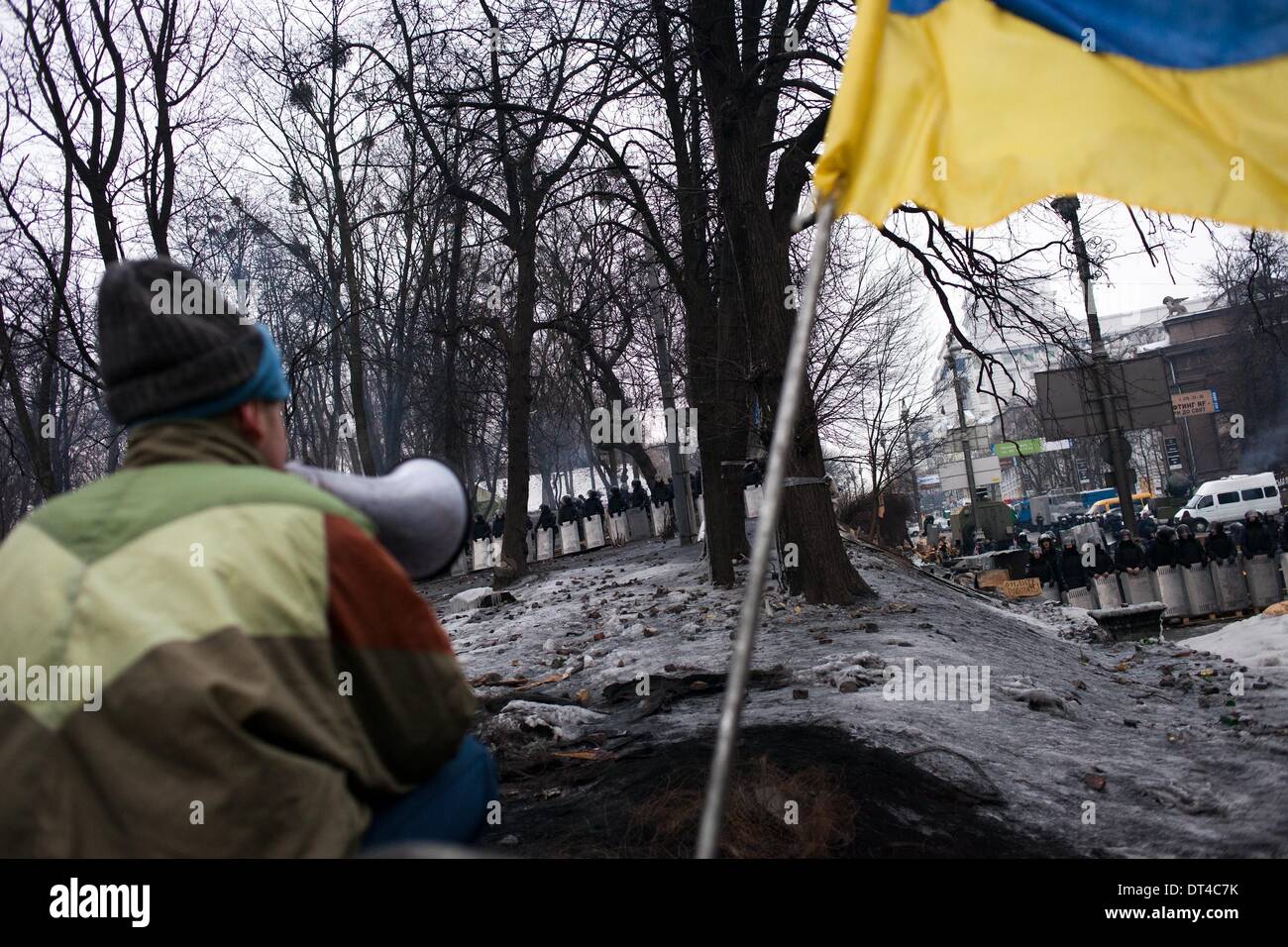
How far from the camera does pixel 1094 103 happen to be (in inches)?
125

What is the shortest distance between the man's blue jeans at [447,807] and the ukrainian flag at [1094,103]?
6.27 ft

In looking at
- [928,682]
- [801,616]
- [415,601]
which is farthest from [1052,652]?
[415,601]

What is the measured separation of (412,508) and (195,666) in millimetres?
674

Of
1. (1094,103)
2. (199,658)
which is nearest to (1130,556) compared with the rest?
(1094,103)

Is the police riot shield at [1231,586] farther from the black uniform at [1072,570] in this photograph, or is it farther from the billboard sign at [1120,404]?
the billboard sign at [1120,404]

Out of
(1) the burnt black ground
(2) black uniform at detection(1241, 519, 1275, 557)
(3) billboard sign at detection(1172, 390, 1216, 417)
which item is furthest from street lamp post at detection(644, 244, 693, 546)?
(3) billboard sign at detection(1172, 390, 1216, 417)

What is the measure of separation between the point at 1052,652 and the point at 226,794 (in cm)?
1136

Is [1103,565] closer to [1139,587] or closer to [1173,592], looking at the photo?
[1139,587]

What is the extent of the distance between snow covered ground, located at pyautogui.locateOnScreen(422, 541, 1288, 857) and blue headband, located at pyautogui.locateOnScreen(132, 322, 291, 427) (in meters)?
4.23

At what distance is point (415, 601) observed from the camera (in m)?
1.88

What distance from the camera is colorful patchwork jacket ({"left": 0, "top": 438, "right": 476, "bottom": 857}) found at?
1599 millimetres

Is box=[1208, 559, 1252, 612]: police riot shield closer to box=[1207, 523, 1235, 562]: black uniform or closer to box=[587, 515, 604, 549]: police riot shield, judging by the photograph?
box=[1207, 523, 1235, 562]: black uniform

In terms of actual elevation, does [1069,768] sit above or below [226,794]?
below
